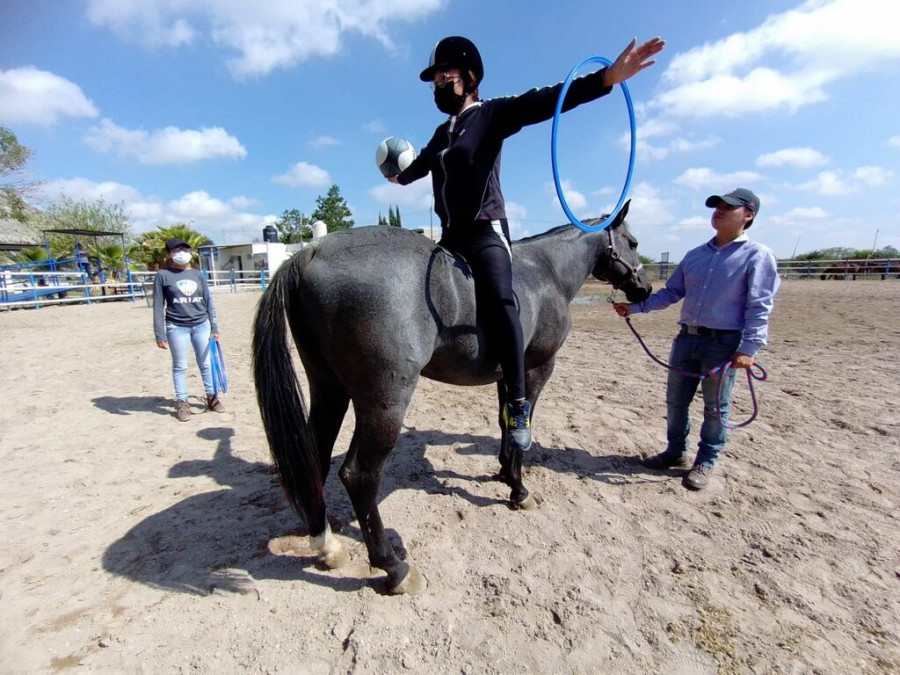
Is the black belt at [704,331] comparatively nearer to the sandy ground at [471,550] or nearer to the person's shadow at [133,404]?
the sandy ground at [471,550]

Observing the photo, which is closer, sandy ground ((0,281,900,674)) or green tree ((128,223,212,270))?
sandy ground ((0,281,900,674))

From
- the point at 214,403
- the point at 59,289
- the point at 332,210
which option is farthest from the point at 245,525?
the point at 332,210

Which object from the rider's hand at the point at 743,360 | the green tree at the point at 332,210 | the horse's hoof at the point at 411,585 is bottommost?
the horse's hoof at the point at 411,585

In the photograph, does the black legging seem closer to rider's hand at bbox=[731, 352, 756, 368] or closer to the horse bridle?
the horse bridle

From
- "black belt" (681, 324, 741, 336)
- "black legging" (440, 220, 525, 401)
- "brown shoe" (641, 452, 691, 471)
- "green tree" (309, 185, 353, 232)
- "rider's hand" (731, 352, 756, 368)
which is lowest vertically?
"brown shoe" (641, 452, 691, 471)

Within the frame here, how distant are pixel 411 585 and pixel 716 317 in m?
2.96

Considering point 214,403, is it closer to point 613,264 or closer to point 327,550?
point 327,550

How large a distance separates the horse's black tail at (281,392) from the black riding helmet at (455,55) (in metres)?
1.47

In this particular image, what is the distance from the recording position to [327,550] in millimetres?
2602

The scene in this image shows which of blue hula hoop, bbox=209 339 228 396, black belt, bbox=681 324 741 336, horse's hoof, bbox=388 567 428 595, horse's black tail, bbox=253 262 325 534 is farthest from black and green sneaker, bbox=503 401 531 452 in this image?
blue hula hoop, bbox=209 339 228 396

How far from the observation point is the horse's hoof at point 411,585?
2.37m

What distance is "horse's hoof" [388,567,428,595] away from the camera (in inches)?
93.4

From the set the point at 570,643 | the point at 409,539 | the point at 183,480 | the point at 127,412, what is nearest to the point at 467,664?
the point at 570,643

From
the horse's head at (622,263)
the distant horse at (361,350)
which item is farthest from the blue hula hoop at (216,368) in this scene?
the horse's head at (622,263)
